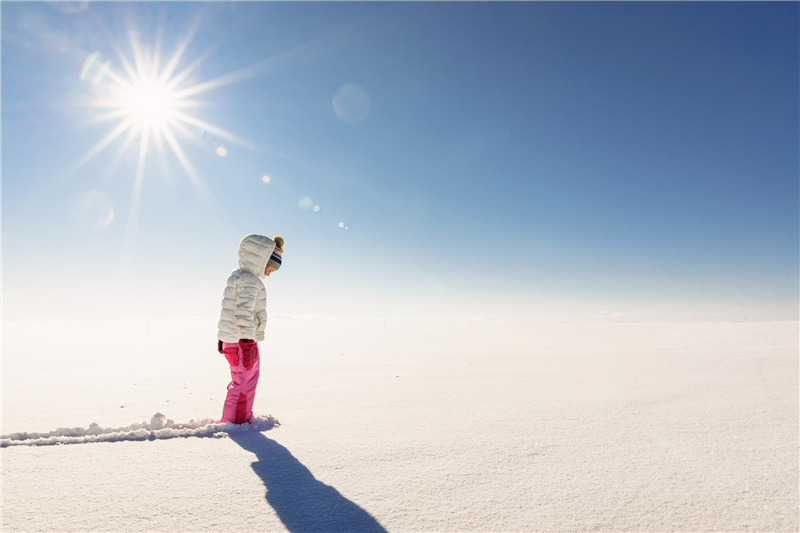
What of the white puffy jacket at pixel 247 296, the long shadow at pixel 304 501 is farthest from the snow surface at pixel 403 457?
the white puffy jacket at pixel 247 296

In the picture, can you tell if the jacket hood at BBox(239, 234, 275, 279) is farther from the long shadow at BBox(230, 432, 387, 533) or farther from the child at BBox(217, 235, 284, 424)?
the long shadow at BBox(230, 432, 387, 533)

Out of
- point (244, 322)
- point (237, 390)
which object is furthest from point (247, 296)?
point (237, 390)

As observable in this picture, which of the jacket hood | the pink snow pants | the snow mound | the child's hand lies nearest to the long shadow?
the snow mound

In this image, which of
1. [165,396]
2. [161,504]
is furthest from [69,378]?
[161,504]

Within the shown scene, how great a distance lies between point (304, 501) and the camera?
2092 mm

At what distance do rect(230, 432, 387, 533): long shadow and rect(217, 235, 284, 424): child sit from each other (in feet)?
2.99

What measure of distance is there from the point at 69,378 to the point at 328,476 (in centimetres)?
605

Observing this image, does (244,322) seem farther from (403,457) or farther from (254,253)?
(403,457)

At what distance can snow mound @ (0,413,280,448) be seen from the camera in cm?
294

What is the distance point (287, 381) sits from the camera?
5898 millimetres

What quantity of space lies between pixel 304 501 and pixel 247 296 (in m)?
2.12

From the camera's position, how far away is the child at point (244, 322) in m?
3.49

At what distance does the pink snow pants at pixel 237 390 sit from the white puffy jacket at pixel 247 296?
Answer: 137 mm

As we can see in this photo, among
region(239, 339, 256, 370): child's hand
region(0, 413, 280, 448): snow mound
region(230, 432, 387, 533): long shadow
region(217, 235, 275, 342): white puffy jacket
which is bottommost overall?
region(230, 432, 387, 533): long shadow
